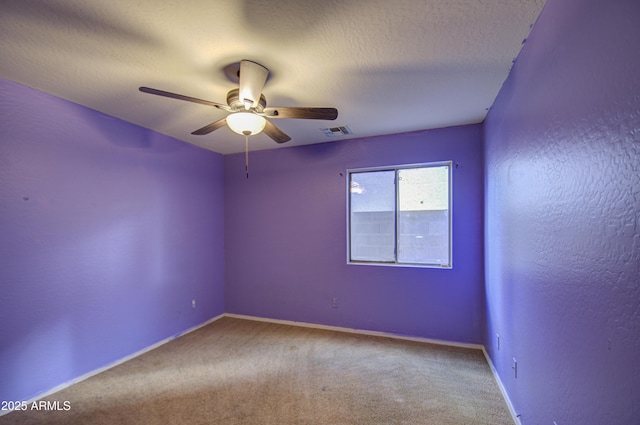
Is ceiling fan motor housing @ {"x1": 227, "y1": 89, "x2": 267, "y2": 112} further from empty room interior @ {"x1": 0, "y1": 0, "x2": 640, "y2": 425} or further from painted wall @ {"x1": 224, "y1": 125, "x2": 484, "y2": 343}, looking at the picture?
painted wall @ {"x1": 224, "y1": 125, "x2": 484, "y2": 343}

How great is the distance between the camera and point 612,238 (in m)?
0.91

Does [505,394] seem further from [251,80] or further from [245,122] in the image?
[251,80]

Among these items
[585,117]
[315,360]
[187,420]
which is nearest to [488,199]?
[585,117]

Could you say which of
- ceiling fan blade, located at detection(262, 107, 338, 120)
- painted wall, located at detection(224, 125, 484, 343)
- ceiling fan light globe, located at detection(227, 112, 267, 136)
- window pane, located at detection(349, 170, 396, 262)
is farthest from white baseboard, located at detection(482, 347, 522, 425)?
ceiling fan light globe, located at detection(227, 112, 267, 136)

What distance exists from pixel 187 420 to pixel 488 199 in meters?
3.21

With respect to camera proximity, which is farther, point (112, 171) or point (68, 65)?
point (112, 171)

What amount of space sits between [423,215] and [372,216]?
2.07 ft

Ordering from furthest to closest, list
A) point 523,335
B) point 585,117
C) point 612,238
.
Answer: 1. point 523,335
2. point 585,117
3. point 612,238

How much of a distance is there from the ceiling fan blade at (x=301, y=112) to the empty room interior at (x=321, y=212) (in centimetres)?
3

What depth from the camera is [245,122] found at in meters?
1.90

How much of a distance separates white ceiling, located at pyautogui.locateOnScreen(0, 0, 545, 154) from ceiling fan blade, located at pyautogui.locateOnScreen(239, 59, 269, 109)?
5 centimetres

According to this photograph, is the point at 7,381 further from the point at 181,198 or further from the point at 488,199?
the point at 488,199

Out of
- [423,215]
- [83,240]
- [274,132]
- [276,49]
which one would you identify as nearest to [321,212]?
[423,215]

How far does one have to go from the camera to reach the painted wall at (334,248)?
3.04 m
